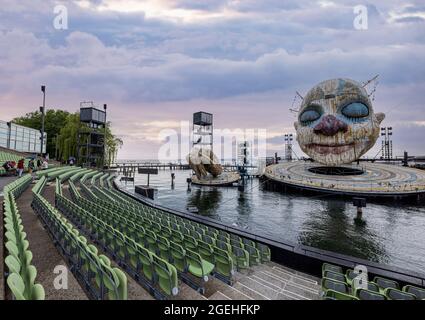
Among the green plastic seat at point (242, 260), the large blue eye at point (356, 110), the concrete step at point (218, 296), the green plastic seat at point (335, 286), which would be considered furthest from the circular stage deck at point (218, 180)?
the green plastic seat at point (335, 286)

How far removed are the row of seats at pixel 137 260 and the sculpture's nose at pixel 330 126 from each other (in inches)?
1338

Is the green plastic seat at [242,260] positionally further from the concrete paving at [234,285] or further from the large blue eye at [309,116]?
the large blue eye at [309,116]

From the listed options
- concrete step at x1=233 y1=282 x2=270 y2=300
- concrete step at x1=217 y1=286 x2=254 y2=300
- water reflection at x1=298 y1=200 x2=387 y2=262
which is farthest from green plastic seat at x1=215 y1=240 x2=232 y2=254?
water reflection at x1=298 y1=200 x2=387 y2=262

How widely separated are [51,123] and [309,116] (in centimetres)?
6636

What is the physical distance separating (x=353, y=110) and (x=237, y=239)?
107 ft

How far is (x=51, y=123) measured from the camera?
64250mm

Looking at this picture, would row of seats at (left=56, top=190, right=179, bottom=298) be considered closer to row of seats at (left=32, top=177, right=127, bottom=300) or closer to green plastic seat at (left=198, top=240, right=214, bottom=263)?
row of seats at (left=32, top=177, right=127, bottom=300)

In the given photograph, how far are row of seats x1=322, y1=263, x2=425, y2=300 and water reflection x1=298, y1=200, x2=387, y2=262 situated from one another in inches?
271

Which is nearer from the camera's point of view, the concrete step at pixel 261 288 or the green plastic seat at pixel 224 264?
the concrete step at pixel 261 288

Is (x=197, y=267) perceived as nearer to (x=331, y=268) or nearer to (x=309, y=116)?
(x=331, y=268)

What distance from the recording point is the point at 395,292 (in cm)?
486

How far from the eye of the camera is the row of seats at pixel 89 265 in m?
3.82

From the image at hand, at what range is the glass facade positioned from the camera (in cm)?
4966

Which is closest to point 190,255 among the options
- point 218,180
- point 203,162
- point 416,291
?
point 416,291
